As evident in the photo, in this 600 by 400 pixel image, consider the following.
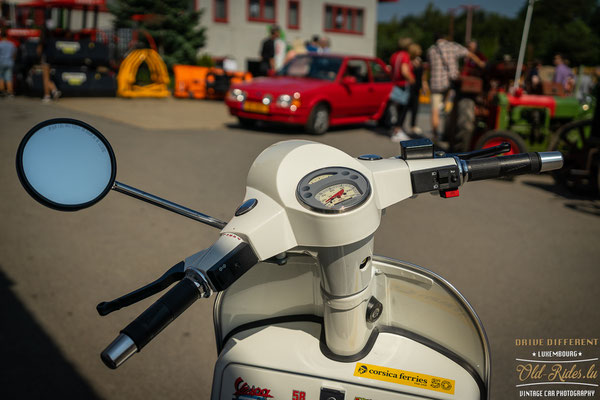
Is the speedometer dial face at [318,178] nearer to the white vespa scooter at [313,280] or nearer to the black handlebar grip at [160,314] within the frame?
the white vespa scooter at [313,280]

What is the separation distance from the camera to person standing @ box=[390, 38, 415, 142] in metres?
10.3

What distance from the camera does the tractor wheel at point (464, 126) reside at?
7797 mm

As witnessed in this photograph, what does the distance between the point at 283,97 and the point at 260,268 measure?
8642 millimetres

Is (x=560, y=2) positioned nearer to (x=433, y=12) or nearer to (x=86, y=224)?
(x=433, y=12)

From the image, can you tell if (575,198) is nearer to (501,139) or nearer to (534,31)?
(501,139)

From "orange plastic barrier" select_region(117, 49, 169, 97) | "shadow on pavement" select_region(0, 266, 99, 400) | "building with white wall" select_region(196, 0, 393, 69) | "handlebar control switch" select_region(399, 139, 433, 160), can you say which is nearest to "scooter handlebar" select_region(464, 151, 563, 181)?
"handlebar control switch" select_region(399, 139, 433, 160)

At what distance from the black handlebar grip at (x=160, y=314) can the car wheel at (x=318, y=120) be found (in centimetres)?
933

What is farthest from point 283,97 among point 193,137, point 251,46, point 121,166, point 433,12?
point 433,12

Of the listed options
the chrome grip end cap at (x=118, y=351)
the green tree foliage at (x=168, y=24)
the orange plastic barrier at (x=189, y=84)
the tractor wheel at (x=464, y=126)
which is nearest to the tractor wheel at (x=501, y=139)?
the tractor wheel at (x=464, y=126)

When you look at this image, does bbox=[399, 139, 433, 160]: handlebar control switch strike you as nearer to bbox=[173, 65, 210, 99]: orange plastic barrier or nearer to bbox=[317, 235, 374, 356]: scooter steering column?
bbox=[317, 235, 374, 356]: scooter steering column

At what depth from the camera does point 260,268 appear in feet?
4.85

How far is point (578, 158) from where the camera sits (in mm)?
6695

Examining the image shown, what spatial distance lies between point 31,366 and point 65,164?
2307 millimetres

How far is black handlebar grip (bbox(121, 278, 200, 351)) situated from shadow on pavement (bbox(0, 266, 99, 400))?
7.29 ft
